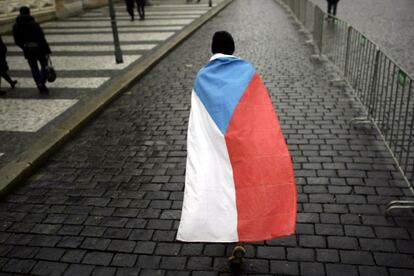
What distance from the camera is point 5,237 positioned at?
13.4 feet

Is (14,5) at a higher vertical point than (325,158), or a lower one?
higher

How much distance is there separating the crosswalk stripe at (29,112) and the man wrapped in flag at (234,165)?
13.3 ft

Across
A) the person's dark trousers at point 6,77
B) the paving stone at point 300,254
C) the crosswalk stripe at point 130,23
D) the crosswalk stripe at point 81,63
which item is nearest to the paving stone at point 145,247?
the paving stone at point 300,254

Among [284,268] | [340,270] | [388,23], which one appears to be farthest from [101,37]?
[340,270]

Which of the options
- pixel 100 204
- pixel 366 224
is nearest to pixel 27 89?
pixel 100 204

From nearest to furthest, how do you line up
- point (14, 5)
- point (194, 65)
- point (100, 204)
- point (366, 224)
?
1. point (366, 224)
2. point (100, 204)
3. point (194, 65)
4. point (14, 5)

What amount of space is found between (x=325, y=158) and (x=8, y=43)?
12429 millimetres

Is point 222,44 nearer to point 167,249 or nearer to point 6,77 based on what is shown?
point 167,249

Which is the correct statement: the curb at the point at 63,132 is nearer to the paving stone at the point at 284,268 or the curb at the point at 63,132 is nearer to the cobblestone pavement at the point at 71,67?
the cobblestone pavement at the point at 71,67

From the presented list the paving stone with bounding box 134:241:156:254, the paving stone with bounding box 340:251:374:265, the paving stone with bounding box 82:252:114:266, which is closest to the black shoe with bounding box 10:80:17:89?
the paving stone with bounding box 82:252:114:266

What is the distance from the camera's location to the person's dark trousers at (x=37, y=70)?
26.5 feet

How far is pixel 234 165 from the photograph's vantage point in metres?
3.21

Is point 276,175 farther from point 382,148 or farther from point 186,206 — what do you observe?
point 382,148

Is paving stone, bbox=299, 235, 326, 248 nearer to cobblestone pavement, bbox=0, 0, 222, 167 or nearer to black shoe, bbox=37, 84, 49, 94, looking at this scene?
cobblestone pavement, bbox=0, 0, 222, 167
